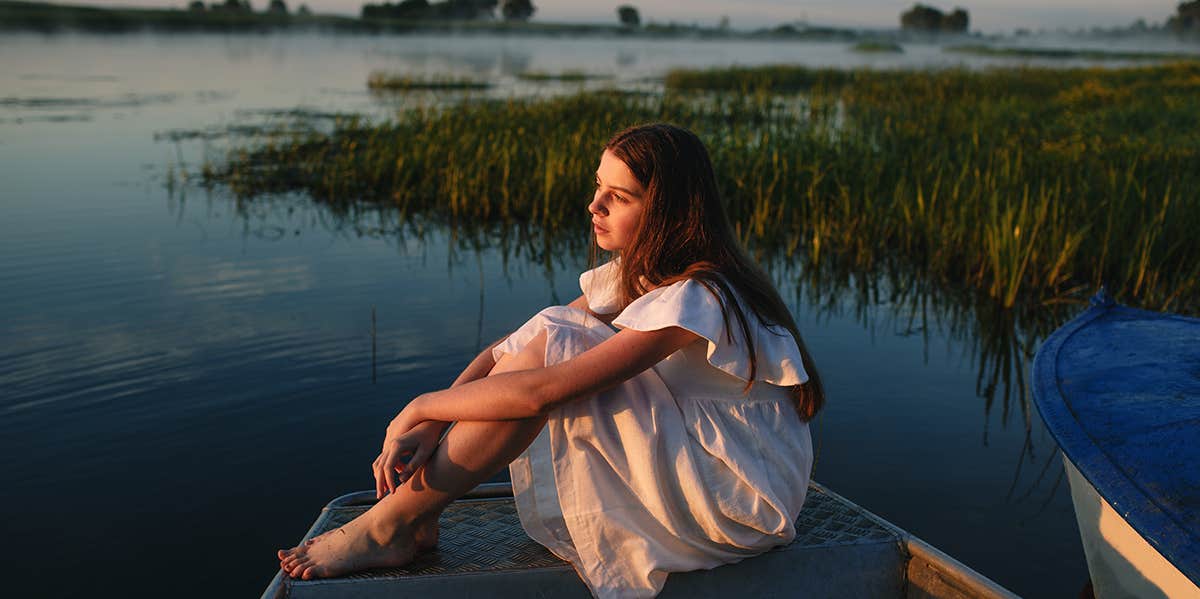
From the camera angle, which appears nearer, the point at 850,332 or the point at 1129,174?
the point at 850,332

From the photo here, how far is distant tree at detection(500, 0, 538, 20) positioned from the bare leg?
10334 cm

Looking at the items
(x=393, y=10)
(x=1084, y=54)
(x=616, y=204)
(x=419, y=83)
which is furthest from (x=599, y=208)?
(x=393, y=10)

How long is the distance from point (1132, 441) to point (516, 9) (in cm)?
10427

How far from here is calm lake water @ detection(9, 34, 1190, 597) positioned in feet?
10.3

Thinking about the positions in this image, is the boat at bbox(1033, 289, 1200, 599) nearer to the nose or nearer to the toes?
the nose

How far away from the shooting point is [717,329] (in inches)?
75.7

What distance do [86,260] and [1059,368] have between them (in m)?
5.68

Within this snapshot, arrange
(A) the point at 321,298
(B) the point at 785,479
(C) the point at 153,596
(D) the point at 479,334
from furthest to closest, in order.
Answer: (A) the point at 321,298 < (D) the point at 479,334 < (C) the point at 153,596 < (B) the point at 785,479

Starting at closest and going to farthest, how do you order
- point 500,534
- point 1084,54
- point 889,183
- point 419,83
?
point 500,534, point 889,183, point 419,83, point 1084,54

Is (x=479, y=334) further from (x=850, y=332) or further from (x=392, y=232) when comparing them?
(x=392, y=232)

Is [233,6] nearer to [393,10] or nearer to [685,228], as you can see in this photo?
[393,10]

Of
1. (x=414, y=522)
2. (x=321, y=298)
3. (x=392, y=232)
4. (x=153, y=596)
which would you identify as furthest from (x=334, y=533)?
(x=392, y=232)

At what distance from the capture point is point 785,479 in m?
2.09

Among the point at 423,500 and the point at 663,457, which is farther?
the point at 423,500
